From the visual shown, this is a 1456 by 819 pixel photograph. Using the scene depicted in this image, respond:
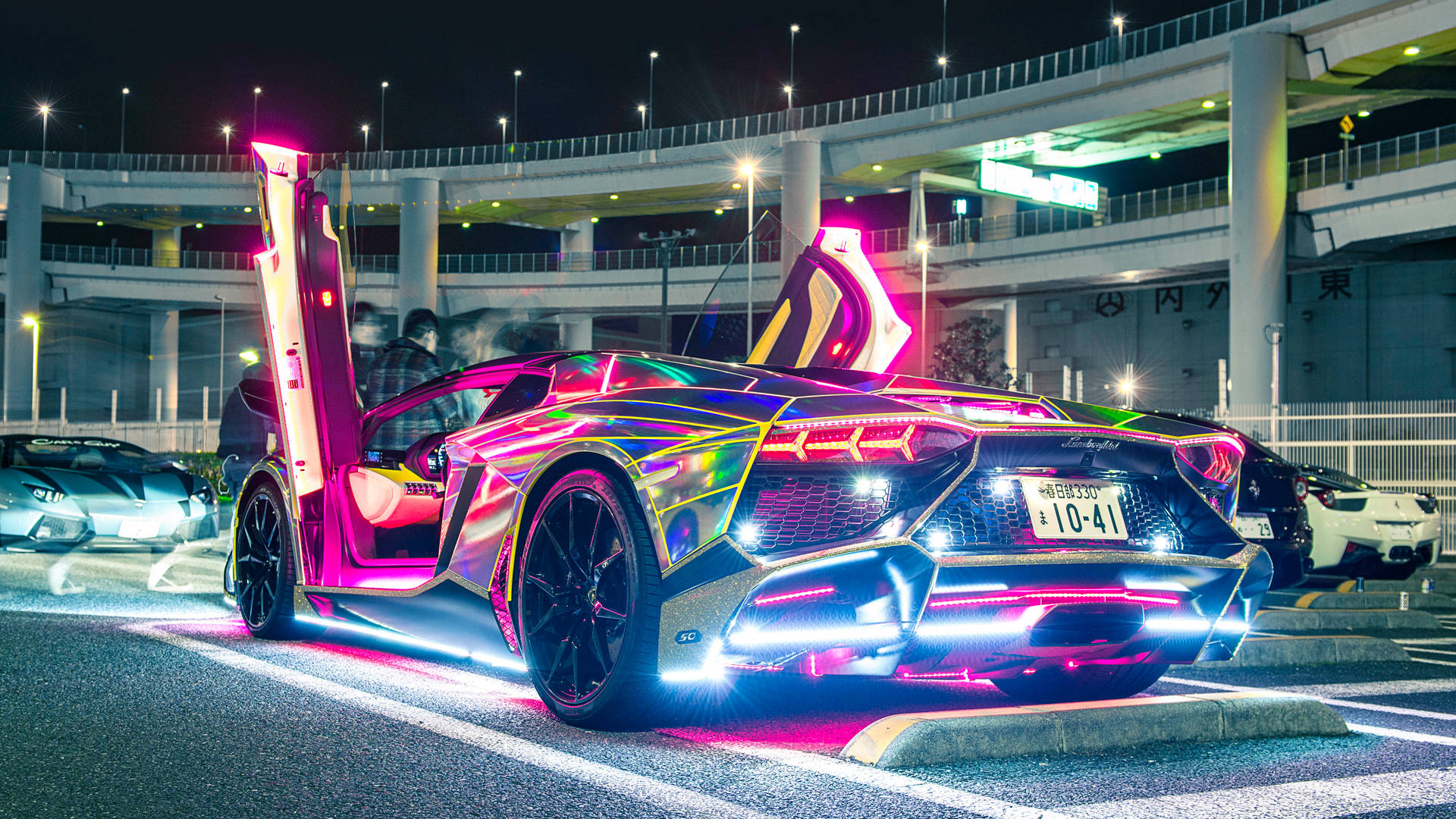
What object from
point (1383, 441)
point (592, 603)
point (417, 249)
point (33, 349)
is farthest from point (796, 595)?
point (33, 349)

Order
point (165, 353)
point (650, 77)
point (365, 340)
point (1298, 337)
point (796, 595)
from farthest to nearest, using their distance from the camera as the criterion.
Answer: point (165, 353), point (650, 77), point (1298, 337), point (365, 340), point (796, 595)

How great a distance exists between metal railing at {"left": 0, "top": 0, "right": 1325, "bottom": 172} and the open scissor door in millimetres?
21228

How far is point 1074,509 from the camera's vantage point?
13.1 feet

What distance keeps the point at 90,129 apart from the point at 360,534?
7961cm

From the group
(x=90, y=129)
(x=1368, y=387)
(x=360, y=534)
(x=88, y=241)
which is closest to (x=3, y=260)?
(x=90, y=129)

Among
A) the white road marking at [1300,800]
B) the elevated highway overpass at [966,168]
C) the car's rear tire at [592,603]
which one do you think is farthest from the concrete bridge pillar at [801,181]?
the white road marking at [1300,800]

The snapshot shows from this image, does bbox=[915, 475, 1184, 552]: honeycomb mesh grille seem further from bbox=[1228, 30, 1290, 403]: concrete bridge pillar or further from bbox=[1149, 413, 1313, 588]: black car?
bbox=[1228, 30, 1290, 403]: concrete bridge pillar

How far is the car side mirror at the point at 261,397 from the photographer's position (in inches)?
248

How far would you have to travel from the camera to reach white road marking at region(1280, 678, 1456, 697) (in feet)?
17.7

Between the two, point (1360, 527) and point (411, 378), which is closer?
point (411, 378)

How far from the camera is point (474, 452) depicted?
4.79 meters

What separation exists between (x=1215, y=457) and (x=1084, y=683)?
1070mm

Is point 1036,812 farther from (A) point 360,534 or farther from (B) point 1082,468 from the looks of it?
(A) point 360,534

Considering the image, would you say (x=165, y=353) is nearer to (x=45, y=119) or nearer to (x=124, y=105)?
(x=124, y=105)
